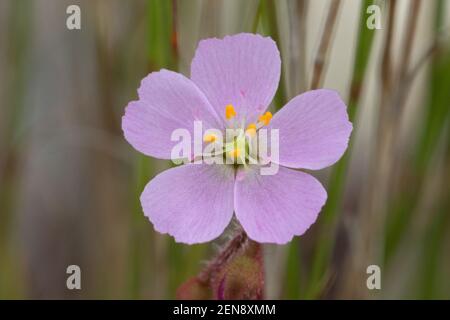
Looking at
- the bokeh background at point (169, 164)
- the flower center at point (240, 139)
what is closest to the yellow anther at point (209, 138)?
the flower center at point (240, 139)

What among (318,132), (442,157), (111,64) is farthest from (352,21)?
(318,132)

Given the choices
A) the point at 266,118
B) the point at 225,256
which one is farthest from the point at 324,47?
the point at 225,256

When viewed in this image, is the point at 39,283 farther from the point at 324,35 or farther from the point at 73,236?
the point at 324,35

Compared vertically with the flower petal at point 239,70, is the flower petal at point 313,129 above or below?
below

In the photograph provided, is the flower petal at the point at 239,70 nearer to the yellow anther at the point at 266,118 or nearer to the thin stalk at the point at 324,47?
the yellow anther at the point at 266,118

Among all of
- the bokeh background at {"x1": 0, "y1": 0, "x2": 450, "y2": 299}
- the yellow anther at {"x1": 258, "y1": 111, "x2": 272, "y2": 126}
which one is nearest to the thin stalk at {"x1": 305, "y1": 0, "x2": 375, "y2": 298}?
the bokeh background at {"x1": 0, "y1": 0, "x2": 450, "y2": 299}

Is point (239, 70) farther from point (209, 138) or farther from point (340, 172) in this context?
point (340, 172)

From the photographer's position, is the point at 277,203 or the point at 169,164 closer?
the point at 277,203

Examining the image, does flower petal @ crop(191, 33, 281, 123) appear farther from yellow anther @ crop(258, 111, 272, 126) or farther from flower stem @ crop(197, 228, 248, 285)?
flower stem @ crop(197, 228, 248, 285)
